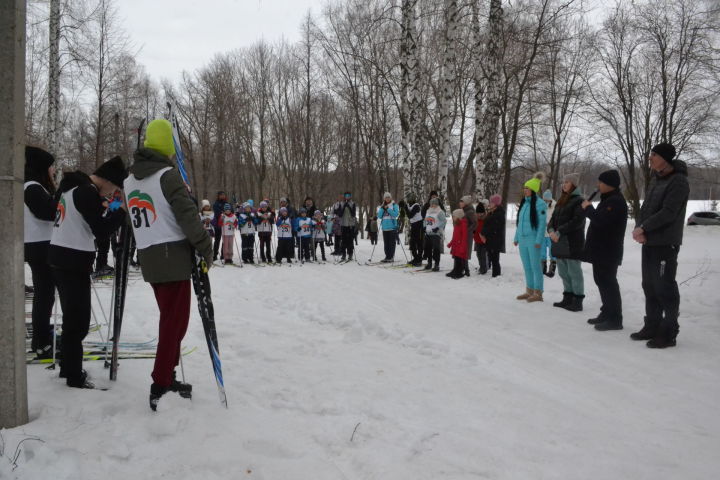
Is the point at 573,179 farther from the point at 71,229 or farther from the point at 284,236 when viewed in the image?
the point at 284,236

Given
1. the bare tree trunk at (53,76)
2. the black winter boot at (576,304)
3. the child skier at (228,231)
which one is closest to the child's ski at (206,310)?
the black winter boot at (576,304)

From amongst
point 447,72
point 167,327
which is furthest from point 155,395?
point 447,72

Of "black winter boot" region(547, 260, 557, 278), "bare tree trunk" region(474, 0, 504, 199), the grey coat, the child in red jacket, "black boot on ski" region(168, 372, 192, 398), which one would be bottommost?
"black boot on ski" region(168, 372, 192, 398)

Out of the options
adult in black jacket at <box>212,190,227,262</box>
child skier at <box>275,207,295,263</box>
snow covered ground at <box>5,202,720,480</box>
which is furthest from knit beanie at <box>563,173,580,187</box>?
adult in black jacket at <box>212,190,227,262</box>

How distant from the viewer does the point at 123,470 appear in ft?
7.93

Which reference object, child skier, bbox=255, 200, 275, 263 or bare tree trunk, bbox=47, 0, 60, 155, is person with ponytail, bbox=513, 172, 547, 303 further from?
bare tree trunk, bbox=47, 0, 60, 155

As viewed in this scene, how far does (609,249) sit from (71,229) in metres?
5.69

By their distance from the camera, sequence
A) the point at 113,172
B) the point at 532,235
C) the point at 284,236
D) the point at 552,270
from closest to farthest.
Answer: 1. the point at 113,172
2. the point at 532,235
3. the point at 552,270
4. the point at 284,236

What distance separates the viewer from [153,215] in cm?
311

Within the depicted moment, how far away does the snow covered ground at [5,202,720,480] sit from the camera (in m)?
2.51

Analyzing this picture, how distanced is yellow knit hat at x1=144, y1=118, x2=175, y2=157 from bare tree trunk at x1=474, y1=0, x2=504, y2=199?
11.7m

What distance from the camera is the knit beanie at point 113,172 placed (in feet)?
11.7

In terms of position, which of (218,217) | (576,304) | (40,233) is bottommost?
(576,304)

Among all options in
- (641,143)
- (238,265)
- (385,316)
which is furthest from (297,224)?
(641,143)
